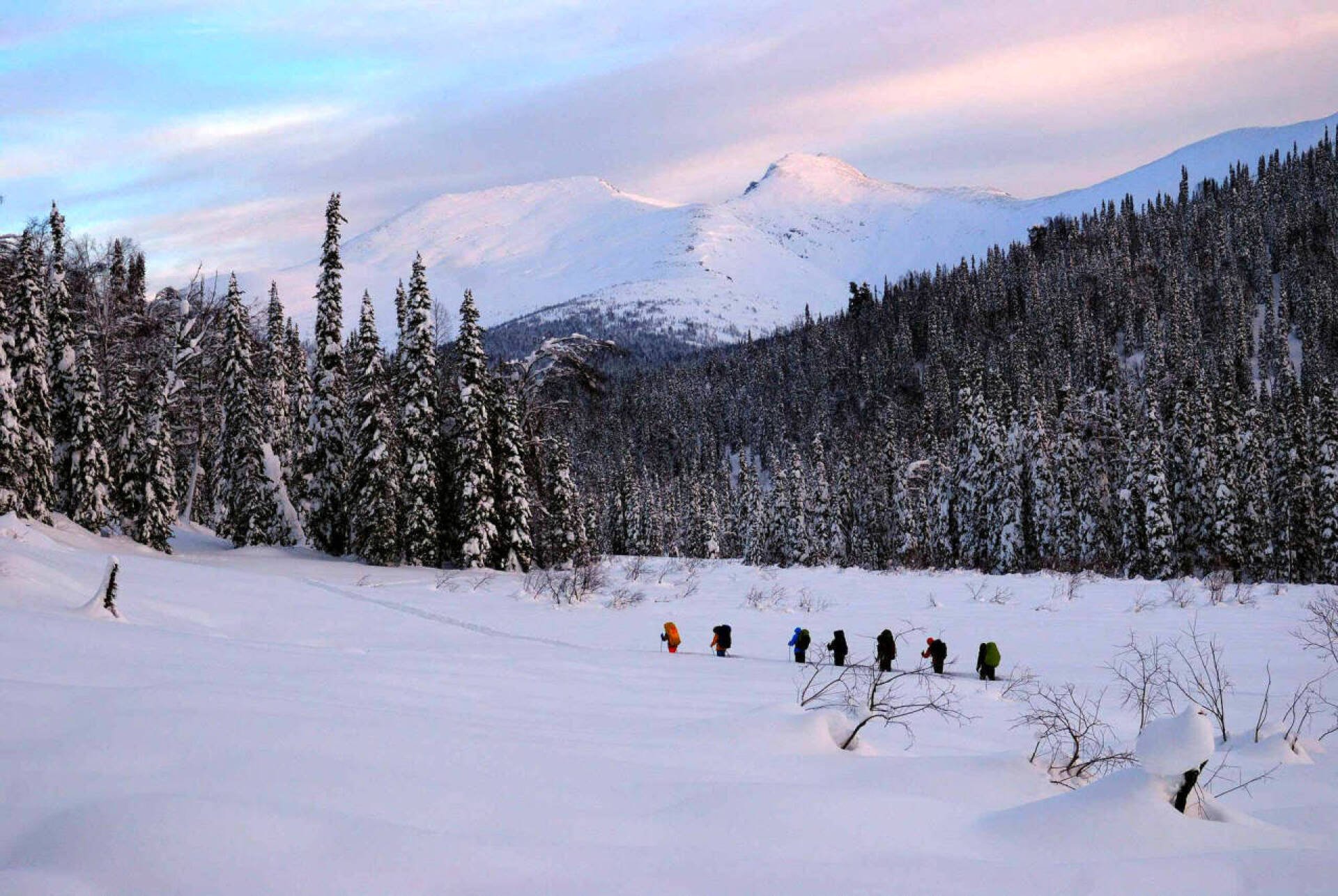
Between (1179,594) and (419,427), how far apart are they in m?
27.3

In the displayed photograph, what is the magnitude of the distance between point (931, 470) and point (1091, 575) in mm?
44280

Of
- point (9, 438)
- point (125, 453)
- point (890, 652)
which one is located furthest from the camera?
point (125, 453)

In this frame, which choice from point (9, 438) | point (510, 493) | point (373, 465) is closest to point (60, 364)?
point (9, 438)

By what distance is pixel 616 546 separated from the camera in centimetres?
9175

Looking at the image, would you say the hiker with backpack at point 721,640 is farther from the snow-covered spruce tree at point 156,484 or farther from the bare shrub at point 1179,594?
the snow-covered spruce tree at point 156,484

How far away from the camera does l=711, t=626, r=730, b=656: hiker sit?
1595 cm

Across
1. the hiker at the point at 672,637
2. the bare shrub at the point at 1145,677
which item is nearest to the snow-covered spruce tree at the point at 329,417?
the hiker at the point at 672,637

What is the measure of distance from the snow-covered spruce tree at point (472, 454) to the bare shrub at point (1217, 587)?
24.4 m

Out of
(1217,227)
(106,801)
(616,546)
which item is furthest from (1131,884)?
(1217,227)

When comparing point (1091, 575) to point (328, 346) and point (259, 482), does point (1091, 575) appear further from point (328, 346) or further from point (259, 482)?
point (259, 482)

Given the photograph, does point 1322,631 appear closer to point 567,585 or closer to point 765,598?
point 765,598

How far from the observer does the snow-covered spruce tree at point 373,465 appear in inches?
1352

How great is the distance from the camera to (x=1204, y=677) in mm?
13914

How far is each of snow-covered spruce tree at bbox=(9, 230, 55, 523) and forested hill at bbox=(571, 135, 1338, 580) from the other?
21.4m
